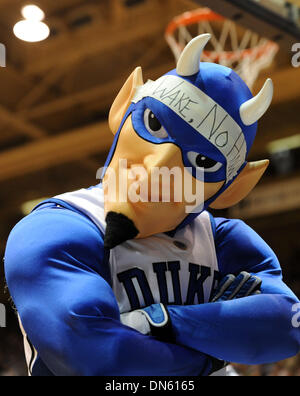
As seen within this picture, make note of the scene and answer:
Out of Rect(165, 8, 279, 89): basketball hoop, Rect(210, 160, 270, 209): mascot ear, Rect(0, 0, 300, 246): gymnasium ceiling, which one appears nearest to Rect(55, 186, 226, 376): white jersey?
Rect(210, 160, 270, 209): mascot ear

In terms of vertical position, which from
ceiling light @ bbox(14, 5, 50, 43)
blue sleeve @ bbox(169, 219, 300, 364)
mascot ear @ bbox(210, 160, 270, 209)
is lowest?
blue sleeve @ bbox(169, 219, 300, 364)

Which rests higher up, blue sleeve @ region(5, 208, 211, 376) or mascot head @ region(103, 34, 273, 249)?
mascot head @ region(103, 34, 273, 249)

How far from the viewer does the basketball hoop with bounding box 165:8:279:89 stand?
4.32m

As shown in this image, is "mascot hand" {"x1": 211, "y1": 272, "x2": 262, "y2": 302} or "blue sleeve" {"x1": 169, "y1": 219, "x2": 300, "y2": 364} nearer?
"blue sleeve" {"x1": 169, "y1": 219, "x2": 300, "y2": 364}

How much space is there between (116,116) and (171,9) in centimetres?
379

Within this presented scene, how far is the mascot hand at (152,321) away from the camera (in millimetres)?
1183

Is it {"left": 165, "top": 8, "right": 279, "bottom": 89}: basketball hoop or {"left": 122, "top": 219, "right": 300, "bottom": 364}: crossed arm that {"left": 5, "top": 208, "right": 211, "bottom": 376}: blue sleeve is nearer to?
{"left": 122, "top": 219, "right": 300, "bottom": 364}: crossed arm

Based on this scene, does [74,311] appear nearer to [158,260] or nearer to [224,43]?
[158,260]

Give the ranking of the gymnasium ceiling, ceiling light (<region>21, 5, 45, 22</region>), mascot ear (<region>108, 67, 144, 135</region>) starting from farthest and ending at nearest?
the gymnasium ceiling → ceiling light (<region>21, 5, 45, 22</region>) → mascot ear (<region>108, 67, 144, 135</region>)

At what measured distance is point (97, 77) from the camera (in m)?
5.95

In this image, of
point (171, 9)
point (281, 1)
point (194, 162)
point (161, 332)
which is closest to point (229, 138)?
point (194, 162)

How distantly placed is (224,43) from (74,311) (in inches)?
Result: 159

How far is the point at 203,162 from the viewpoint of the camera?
1311 millimetres

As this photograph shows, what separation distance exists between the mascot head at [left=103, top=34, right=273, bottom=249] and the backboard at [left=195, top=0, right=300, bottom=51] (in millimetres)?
1665
